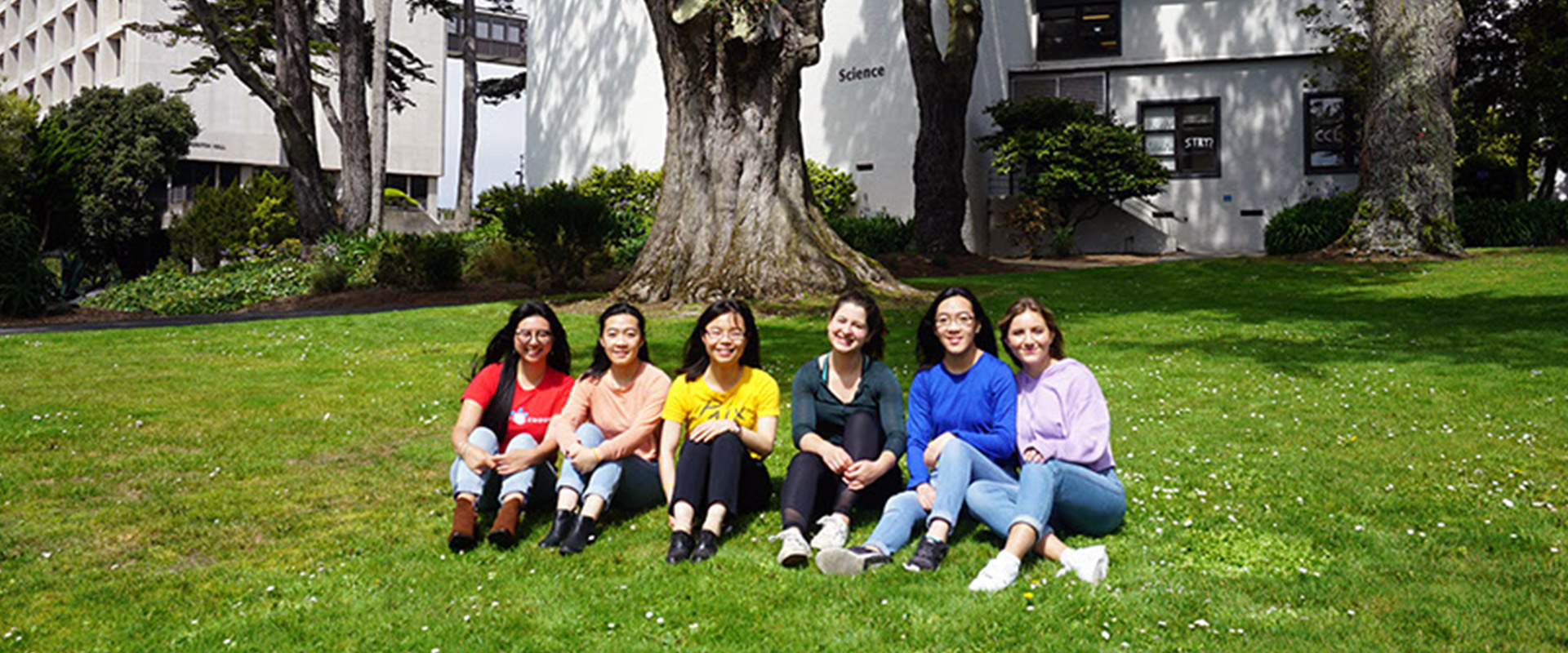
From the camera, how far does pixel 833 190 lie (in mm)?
27922

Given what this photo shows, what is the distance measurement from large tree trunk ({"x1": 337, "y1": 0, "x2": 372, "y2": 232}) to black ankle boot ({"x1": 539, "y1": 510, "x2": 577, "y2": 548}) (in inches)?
945

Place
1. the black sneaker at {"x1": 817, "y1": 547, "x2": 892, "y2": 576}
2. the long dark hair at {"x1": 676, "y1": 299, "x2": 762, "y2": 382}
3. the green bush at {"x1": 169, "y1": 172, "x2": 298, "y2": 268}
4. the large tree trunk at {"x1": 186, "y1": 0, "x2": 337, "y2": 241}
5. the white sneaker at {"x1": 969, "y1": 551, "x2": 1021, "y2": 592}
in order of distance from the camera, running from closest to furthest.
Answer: the white sneaker at {"x1": 969, "y1": 551, "x2": 1021, "y2": 592}
the black sneaker at {"x1": 817, "y1": 547, "x2": 892, "y2": 576}
the long dark hair at {"x1": 676, "y1": 299, "x2": 762, "y2": 382}
the large tree trunk at {"x1": 186, "y1": 0, "x2": 337, "y2": 241}
the green bush at {"x1": 169, "y1": 172, "x2": 298, "y2": 268}

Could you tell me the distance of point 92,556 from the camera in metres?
5.00

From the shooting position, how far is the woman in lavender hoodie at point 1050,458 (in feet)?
15.6

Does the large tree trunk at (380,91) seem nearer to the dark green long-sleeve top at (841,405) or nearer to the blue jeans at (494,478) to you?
the blue jeans at (494,478)

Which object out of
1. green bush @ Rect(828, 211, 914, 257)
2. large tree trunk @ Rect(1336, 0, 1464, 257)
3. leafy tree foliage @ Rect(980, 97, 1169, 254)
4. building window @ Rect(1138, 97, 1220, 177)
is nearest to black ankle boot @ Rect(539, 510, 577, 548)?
large tree trunk @ Rect(1336, 0, 1464, 257)

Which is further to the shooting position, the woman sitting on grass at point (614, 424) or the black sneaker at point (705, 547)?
the woman sitting on grass at point (614, 424)

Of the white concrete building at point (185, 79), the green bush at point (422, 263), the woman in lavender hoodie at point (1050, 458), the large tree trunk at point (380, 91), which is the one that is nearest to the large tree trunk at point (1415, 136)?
the green bush at point (422, 263)

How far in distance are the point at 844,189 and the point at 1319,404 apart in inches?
799

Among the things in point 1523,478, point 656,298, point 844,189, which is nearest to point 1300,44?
point 844,189

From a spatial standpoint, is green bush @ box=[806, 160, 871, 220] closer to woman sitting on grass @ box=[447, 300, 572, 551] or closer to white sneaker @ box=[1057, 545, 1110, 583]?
woman sitting on grass @ box=[447, 300, 572, 551]

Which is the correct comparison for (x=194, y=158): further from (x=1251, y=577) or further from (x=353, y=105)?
(x=1251, y=577)

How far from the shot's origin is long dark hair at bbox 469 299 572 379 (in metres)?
5.71

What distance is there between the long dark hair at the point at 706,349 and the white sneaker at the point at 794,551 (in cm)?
98
